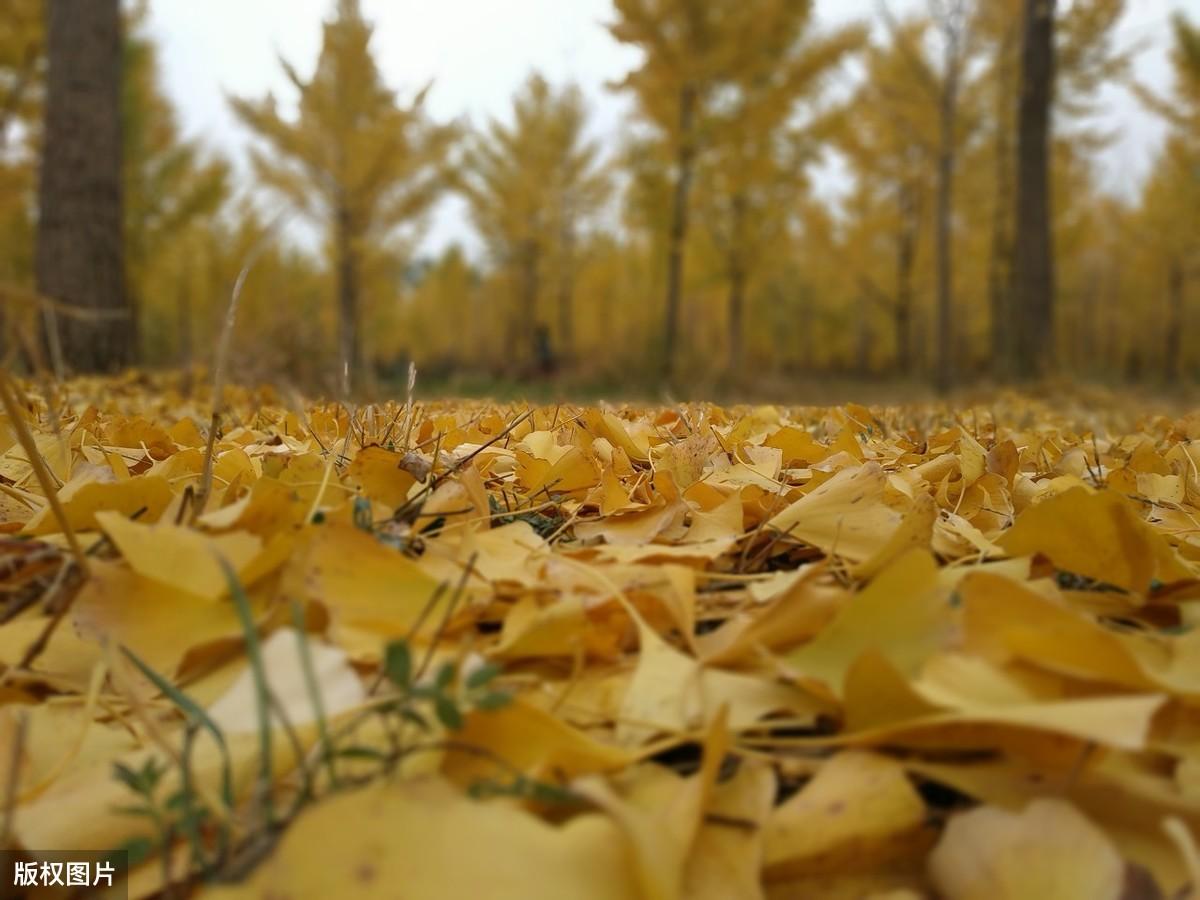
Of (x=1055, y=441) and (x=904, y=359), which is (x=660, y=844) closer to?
(x=1055, y=441)

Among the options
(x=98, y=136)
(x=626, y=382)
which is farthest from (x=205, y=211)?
(x=98, y=136)

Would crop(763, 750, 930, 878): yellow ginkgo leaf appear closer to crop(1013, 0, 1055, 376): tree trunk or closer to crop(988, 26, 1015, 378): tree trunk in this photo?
crop(1013, 0, 1055, 376): tree trunk

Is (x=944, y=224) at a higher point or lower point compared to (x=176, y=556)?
higher

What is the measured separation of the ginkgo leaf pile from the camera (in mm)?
338

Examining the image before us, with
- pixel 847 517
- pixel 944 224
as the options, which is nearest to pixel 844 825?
pixel 847 517

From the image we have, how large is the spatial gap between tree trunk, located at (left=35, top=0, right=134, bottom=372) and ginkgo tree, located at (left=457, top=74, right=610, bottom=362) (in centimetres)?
884

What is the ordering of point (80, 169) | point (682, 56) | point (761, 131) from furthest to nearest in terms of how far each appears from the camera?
point (761, 131) < point (682, 56) < point (80, 169)

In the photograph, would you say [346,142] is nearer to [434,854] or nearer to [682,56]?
[682,56]

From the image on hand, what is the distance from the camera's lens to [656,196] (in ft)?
29.3

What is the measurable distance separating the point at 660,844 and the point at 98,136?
199 inches

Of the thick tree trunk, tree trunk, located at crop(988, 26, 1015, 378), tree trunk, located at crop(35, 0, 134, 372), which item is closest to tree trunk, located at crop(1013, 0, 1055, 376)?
tree trunk, located at crop(988, 26, 1015, 378)

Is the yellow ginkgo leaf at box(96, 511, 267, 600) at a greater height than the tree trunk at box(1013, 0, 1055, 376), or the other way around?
the tree trunk at box(1013, 0, 1055, 376)

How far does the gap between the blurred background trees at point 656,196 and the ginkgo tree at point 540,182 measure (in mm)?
50

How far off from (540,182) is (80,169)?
9.69 m
